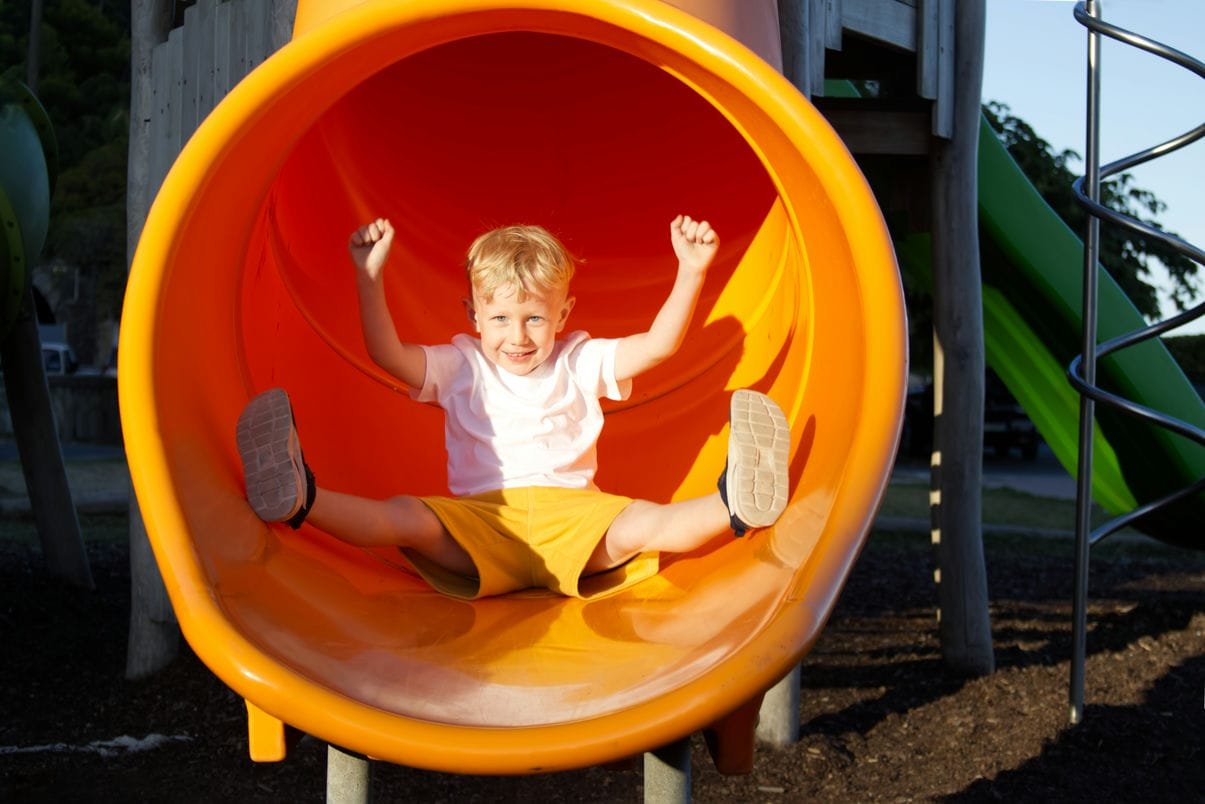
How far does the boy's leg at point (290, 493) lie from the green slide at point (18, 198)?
235 centimetres

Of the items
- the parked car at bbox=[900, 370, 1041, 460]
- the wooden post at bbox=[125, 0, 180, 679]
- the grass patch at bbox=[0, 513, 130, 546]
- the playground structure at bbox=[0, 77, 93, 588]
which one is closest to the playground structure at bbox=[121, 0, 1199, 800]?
the wooden post at bbox=[125, 0, 180, 679]

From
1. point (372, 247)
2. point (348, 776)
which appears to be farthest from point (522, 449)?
point (348, 776)

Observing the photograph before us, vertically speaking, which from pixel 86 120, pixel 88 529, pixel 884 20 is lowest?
pixel 88 529

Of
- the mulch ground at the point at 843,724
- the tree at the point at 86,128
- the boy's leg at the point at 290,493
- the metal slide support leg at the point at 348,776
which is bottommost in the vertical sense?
the mulch ground at the point at 843,724

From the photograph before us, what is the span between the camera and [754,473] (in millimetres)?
2223

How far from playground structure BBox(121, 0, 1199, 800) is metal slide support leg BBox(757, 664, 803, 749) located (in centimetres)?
72

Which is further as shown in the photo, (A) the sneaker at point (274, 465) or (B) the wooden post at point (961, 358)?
(B) the wooden post at point (961, 358)

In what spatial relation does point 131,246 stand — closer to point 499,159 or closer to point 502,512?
point 499,159

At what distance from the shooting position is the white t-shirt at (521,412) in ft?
8.78

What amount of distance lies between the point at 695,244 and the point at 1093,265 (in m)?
1.30

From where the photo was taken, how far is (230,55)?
348cm

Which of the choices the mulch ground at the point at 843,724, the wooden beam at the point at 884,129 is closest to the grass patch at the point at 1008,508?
the mulch ground at the point at 843,724

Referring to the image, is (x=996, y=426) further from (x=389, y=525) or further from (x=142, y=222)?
(x=389, y=525)

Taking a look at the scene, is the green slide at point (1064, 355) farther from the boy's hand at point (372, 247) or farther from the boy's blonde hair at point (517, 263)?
the boy's hand at point (372, 247)
